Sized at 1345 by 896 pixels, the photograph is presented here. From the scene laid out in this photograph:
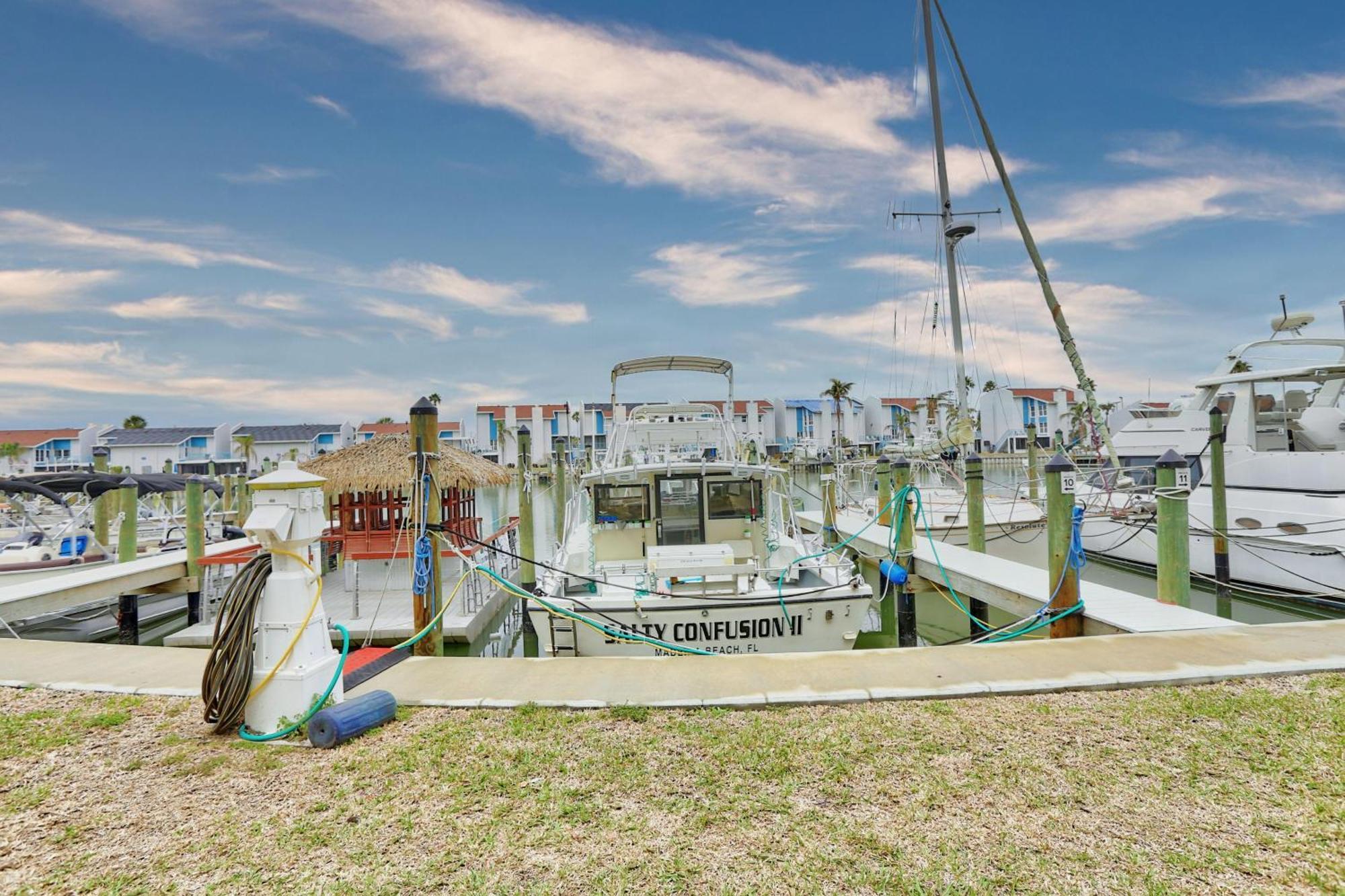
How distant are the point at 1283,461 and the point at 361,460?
18.5 m

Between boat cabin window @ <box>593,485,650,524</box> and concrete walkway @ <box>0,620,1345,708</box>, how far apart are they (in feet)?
13.7

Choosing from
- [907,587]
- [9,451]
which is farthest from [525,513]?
[9,451]

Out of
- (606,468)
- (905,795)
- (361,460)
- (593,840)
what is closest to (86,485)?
(361,460)

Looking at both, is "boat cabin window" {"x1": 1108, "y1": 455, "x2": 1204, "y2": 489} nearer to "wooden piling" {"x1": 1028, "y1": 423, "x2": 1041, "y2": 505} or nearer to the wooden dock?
"wooden piling" {"x1": 1028, "y1": 423, "x2": 1041, "y2": 505}

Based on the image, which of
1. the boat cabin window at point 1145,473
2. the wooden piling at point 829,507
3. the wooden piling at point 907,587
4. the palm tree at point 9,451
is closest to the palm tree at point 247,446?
the palm tree at point 9,451

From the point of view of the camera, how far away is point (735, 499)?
991 centimetres

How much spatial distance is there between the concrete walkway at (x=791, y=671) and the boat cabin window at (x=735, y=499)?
13.9ft

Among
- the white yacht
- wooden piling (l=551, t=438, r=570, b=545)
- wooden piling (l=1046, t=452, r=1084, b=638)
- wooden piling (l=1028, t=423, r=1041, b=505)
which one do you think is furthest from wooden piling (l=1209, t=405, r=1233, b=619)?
wooden piling (l=551, t=438, r=570, b=545)

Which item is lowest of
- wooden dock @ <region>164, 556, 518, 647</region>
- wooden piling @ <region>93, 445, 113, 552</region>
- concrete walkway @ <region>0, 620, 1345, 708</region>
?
wooden dock @ <region>164, 556, 518, 647</region>

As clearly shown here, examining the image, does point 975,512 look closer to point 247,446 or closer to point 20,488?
point 20,488

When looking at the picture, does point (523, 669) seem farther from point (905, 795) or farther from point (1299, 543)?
point (1299, 543)

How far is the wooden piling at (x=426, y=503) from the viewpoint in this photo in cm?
675

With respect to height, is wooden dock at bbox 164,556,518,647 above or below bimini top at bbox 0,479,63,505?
below

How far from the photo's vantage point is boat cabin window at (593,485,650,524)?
979 cm
